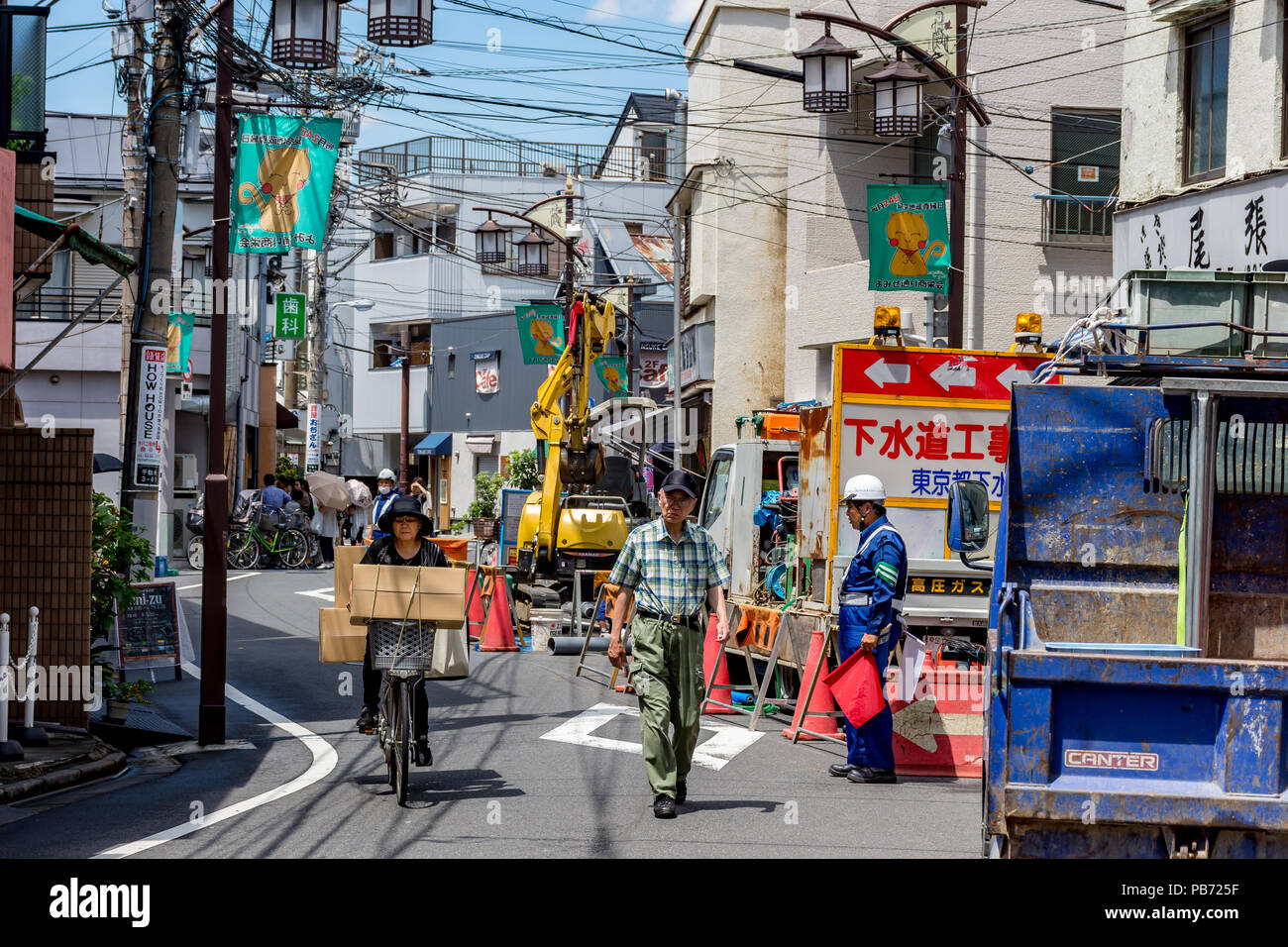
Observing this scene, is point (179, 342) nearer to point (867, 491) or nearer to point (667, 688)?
point (867, 491)

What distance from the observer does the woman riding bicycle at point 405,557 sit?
9656 millimetres

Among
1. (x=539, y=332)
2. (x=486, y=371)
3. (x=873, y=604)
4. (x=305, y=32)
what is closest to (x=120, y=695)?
(x=305, y=32)

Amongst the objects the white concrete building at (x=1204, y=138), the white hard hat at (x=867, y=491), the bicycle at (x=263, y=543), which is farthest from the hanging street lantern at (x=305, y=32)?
the bicycle at (x=263, y=543)

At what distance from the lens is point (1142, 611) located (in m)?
7.61

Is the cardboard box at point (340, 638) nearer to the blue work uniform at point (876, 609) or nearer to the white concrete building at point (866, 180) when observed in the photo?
the blue work uniform at point (876, 609)

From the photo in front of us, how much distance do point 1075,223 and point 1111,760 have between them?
879 inches

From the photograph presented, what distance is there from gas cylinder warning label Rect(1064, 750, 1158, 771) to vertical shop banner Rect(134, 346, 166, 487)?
464 inches

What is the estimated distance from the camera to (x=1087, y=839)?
250 inches

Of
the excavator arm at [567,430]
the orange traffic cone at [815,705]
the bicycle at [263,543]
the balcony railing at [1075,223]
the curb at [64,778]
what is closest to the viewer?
the curb at [64,778]

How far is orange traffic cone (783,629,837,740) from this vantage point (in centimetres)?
1177

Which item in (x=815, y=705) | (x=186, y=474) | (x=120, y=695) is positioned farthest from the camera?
(x=186, y=474)

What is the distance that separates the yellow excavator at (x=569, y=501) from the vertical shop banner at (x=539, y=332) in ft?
51.3
